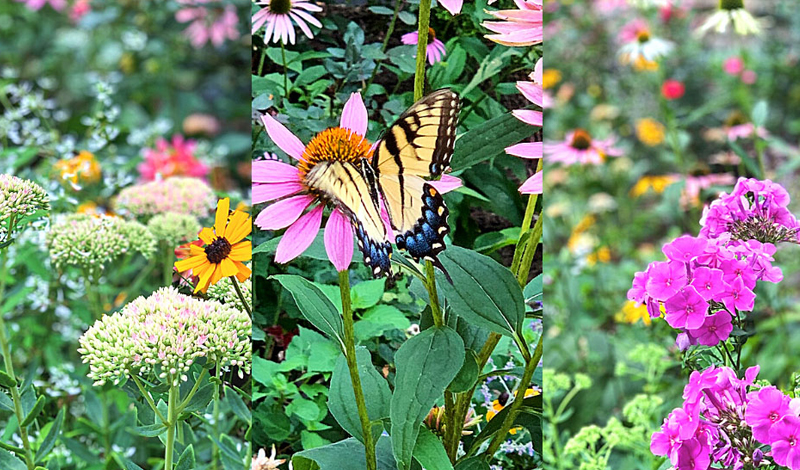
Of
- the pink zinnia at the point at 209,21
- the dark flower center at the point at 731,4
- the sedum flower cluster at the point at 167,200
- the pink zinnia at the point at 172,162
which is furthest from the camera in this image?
the pink zinnia at the point at 209,21

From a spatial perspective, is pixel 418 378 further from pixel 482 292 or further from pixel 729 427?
pixel 729 427

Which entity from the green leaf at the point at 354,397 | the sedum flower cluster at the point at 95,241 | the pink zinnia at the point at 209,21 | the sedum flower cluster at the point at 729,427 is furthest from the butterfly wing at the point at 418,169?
the pink zinnia at the point at 209,21

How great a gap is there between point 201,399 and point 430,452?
20 centimetres

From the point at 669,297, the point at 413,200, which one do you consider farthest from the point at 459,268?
the point at 669,297

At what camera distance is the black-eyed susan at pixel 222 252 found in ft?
2.35

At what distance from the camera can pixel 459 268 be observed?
64cm

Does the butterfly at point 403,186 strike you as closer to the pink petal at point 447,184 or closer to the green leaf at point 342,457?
the pink petal at point 447,184

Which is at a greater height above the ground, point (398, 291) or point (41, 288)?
point (398, 291)

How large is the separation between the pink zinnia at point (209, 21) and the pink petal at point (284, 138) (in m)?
1.52

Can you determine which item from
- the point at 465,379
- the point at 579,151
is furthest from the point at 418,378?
the point at 579,151

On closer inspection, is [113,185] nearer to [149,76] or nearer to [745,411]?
[745,411]

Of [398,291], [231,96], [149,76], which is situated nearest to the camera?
[398,291]

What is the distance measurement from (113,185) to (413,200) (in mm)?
663

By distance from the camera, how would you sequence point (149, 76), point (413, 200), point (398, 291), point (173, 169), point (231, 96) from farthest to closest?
point (231, 96), point (149, 76), point (173, 169), point (398, 291), point (413, 200)
